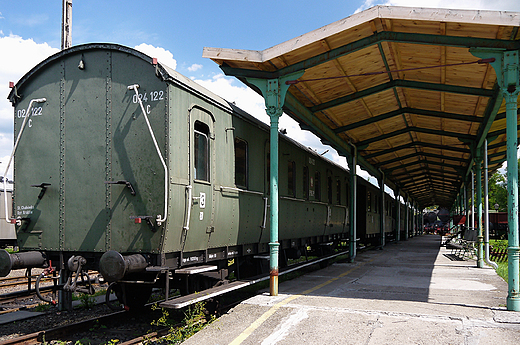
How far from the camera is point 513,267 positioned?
679cm

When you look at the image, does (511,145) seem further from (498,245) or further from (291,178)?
(498,245)

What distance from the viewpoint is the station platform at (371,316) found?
A: 18.1 ft

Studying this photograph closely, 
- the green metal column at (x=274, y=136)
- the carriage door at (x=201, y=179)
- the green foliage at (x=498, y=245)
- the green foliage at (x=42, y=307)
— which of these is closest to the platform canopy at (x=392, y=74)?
the green metal column at (x=274, y=136)

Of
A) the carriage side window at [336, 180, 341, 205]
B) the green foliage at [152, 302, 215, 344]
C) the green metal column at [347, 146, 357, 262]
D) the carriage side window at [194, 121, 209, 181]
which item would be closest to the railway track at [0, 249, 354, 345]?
the green foliage at [152, 302, 215, 344]

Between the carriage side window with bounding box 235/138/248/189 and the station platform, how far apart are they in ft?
7.11

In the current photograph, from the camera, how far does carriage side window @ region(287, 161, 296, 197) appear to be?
10413 mm

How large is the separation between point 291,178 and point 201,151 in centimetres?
412

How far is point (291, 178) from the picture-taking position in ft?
34.9

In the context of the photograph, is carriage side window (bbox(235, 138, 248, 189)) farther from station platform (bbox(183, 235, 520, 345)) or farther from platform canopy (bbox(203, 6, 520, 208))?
station platform (bbox(183, 235, 520, 345))

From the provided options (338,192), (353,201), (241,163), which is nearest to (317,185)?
(353,201)

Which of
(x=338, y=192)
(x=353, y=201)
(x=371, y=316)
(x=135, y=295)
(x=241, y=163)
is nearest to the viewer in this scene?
(x=371, y=316)

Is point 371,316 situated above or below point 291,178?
below

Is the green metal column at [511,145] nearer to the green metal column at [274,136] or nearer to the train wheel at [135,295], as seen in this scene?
the green metal column at [274,136]

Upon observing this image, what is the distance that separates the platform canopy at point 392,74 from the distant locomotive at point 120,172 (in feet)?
6.24
